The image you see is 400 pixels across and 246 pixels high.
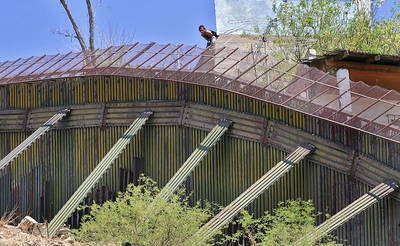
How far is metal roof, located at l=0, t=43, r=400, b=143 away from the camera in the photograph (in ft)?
45.1

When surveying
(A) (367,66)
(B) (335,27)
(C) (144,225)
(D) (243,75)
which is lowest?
(C) (144,225)

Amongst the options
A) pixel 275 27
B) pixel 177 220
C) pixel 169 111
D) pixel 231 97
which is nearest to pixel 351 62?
pixel 231 97

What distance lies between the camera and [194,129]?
17391 millimetres

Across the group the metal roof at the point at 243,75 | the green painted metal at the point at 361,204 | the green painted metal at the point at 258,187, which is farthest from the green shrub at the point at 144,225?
the metal roof at the point at 243,75

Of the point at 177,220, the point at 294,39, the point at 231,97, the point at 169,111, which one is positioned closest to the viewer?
the point at 177,220

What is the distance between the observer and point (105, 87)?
18.8 metres

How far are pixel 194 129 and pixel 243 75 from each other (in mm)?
2296

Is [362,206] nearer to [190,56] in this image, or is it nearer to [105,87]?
[190,56]

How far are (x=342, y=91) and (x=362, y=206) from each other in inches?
99.9

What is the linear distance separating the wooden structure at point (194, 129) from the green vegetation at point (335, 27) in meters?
11.9

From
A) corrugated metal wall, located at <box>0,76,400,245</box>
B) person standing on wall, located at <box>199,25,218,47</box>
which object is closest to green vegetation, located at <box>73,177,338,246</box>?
corrugated metal wall, located at <box>0,76,400,245</box>

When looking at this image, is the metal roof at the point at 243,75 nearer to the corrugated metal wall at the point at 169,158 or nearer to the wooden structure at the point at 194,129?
the wooden structure at the point at 194,129

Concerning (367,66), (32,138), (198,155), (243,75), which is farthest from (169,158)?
(367,66)

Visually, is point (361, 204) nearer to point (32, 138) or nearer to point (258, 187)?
point (258, 187)
